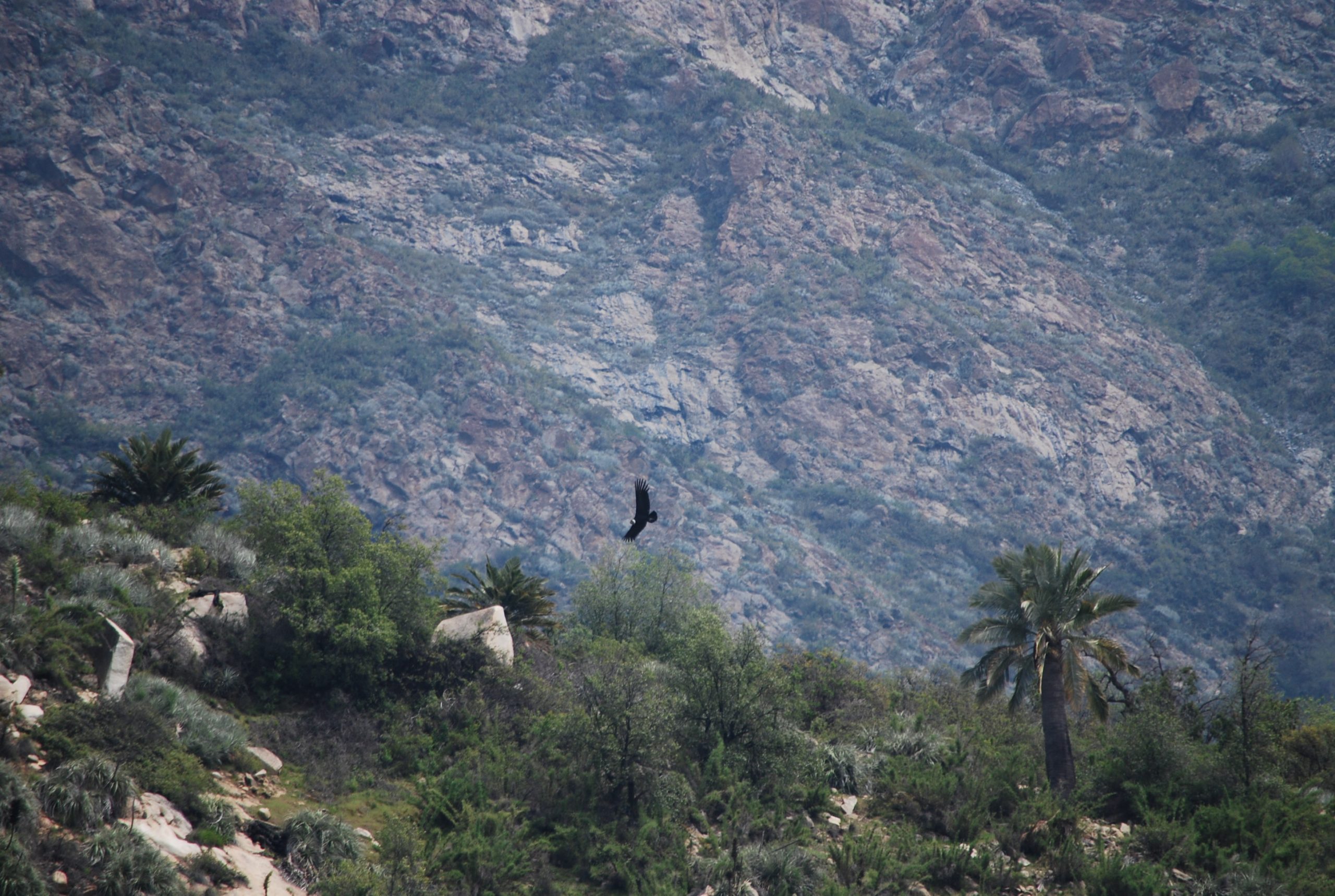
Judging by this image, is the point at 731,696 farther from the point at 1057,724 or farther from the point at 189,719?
the point at 189,719

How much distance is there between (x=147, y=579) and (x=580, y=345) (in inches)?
6288

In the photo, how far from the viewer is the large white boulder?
27.3 metres

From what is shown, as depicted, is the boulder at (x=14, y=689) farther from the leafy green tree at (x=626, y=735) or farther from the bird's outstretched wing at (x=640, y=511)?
the leafy green tree at (x=626, y=735)

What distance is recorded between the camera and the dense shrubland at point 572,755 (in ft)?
62.1

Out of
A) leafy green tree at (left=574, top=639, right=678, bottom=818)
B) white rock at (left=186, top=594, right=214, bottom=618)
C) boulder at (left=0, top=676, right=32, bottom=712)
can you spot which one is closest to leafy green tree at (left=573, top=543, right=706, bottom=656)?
leafy green tree at (left=574, top=639, right=678, bottom=818)

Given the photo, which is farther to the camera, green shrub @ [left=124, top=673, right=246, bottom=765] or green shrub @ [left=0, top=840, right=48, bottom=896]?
green shrub @ [left=124, top=673, right=246, bottom=765]

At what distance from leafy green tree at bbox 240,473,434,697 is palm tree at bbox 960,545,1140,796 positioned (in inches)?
556

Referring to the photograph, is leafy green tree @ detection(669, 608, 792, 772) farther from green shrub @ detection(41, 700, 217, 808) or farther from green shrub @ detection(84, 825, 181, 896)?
green shrub @ detection(84, 825, 181, 896)

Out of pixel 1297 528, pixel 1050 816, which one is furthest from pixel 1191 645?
pixel 1050 816

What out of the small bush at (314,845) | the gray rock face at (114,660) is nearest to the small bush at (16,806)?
the gray rock face at (114,660)

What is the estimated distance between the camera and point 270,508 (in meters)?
27.1

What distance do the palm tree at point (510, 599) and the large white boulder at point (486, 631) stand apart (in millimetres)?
2561

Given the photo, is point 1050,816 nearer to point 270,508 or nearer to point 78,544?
point 270,508

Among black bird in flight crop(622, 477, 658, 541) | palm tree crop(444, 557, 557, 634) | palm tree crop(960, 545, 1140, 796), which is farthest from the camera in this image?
palm tree crop(444, 557, 557, 634)
